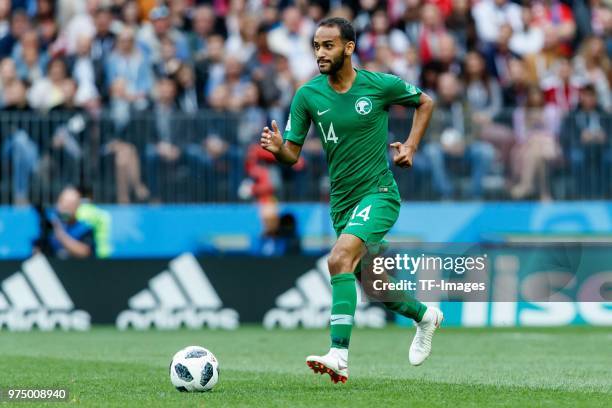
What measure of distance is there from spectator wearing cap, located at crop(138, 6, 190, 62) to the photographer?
9.74 ft

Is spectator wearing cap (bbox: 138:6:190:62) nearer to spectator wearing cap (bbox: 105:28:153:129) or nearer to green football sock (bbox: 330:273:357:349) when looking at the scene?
spectator wearing cap (bbox: 105:28:153:129)

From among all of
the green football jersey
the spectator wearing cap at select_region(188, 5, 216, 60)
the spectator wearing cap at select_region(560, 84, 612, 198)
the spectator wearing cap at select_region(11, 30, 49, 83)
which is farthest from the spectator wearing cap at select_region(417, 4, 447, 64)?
the green football jersey

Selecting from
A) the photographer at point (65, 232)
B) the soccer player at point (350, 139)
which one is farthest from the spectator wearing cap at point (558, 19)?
the soccer player at point (350, 139)

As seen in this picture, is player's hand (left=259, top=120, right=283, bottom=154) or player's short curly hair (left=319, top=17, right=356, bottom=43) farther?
player's short curly hair (left=319, top=17, right=356, bottom=43)

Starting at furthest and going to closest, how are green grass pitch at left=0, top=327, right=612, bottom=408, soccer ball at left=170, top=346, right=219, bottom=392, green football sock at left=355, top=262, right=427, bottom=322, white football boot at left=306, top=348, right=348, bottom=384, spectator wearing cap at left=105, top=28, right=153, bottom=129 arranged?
spectator wearing cap at left=105, top=28, right=153, bottom=129, green football sock at left=355, top=262, right=427, bottom=322, soccer ball at left=170, top=346, right=219, bottom=392, white football boot at left=306, top=348, right=348, bottom=384, green grass pitch at left=0, top=327, right=612, bottom=408

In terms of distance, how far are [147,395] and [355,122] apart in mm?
2484

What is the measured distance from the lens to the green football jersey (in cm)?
995

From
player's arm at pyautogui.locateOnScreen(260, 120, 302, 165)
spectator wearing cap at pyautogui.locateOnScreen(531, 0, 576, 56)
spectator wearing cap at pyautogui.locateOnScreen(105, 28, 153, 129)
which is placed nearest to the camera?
player's arm at pyautogui.locateOnScreen(260, 120, 302, 165)

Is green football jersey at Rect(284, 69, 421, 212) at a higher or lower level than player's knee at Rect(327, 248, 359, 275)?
higher

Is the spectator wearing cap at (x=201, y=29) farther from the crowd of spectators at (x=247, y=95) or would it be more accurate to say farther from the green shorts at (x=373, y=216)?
the green shorts at (x=373, y=216)

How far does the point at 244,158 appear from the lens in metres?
19.0

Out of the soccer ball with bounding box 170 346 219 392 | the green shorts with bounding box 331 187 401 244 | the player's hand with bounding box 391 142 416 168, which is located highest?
the player's hand with bounding box 391 142 416 168

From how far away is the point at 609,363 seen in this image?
1203 centimetres

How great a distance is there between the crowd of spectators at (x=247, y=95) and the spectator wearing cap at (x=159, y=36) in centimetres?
3
